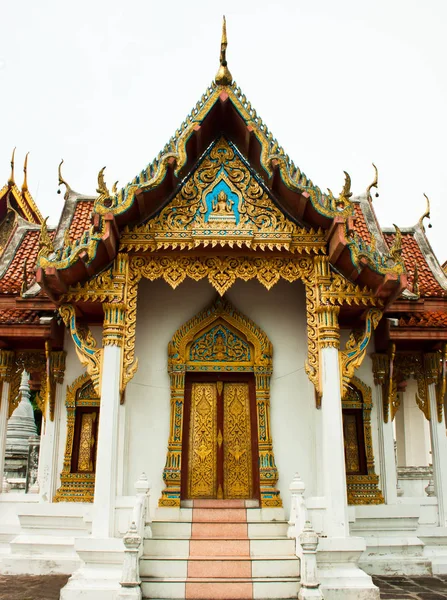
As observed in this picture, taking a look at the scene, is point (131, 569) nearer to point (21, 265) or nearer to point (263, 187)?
point (263, 187)

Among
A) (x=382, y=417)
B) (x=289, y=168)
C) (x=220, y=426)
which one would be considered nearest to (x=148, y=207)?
(x=289, y=168)

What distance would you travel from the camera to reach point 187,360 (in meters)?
7.95

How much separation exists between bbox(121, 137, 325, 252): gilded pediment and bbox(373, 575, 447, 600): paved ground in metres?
3.93

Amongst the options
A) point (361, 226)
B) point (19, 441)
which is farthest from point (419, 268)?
point (19, 441)

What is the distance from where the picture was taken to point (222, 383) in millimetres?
7977

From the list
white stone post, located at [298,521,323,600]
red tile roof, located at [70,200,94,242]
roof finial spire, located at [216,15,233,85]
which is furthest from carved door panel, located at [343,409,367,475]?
red tile roof, located at [70,200,94,242]

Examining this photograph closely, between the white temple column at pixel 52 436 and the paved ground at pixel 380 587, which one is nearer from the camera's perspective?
the paved ground at pixel 380 587

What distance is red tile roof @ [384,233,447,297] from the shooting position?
349 inches

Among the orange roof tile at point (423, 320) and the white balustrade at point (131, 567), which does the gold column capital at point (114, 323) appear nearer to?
the white balustrade at point (131, 567)

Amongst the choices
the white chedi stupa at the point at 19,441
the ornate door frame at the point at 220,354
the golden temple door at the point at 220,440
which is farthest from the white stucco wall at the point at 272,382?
the white chedi stupa at the point at 19,441

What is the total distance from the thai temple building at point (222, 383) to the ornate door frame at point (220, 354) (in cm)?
2

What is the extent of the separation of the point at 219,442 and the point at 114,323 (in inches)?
85.5

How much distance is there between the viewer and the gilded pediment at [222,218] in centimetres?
700

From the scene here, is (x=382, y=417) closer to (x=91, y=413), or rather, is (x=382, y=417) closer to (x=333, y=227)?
(x=333, y=227)
